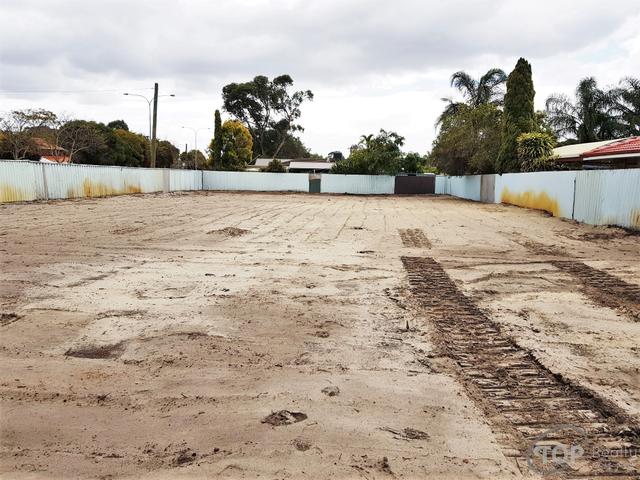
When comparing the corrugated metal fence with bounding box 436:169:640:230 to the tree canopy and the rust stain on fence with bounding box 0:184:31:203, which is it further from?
the rust stain on fence with bounding box 0:184:31:203

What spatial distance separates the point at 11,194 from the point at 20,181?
80 centimetres

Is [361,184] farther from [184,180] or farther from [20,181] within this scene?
[20,181]

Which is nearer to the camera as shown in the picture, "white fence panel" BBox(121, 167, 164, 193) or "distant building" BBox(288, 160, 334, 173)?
"white fence panel" BBox(121, 167, 164, 193)

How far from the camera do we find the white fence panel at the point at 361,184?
4153 cm

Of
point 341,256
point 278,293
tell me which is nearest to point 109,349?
point 278,293

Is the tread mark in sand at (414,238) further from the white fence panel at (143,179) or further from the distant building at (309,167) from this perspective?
the distant building at (309,167)

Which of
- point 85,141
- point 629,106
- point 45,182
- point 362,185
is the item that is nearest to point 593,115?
point 629,106

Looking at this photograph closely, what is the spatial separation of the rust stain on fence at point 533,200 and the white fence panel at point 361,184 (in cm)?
1631

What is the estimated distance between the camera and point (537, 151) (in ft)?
79.0

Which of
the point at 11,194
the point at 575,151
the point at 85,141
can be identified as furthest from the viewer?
the point at 85,141

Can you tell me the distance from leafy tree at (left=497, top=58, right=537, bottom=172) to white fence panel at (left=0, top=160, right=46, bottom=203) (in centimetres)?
2310

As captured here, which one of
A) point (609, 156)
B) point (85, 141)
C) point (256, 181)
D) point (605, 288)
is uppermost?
point (85, 141)

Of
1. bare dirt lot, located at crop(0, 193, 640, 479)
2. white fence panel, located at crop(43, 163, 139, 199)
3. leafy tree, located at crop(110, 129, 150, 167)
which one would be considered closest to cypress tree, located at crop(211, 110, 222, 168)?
leafy tree, located at crop(110, 129, 150, 167)

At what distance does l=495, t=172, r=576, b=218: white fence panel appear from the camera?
1733 centimetres
